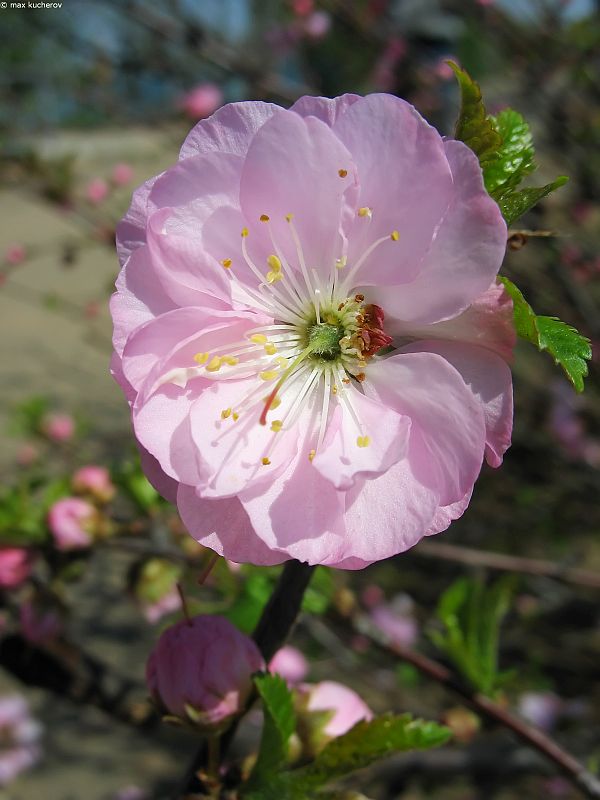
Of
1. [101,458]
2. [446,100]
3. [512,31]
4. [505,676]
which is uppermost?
[512,31]

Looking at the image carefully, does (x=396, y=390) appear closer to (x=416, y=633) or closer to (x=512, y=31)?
(x=416, y=633)

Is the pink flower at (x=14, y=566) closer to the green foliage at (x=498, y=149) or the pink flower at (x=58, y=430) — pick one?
A: the green foliage at (x=498, y=149)

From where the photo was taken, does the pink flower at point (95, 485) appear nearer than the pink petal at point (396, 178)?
No

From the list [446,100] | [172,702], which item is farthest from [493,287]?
[446,100]

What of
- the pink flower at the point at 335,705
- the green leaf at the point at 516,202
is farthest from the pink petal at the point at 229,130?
the pink flower at the point at 335,705

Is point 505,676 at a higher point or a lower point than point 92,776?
higher

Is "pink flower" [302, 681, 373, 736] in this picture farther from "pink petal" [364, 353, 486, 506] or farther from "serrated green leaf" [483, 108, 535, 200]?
"serrated green leaf" [483, 108, 535, 200]

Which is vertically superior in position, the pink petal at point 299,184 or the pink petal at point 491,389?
the pink petal at point 299,184
